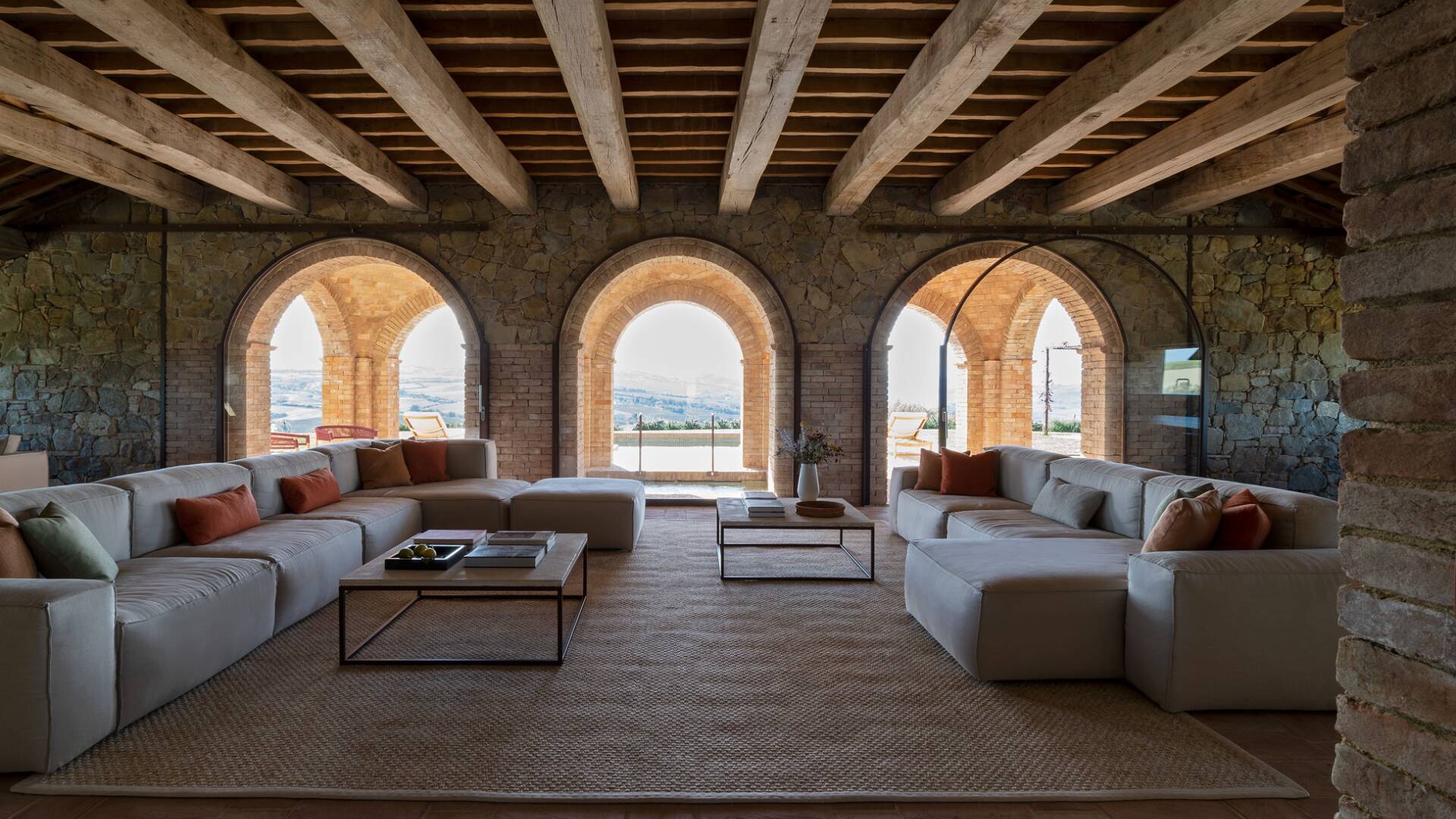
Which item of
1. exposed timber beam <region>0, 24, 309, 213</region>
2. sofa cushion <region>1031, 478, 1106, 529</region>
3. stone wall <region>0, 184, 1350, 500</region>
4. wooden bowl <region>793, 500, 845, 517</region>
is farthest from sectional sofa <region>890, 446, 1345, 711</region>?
exposed timber beam <region>0, 24, 309, 213</region>

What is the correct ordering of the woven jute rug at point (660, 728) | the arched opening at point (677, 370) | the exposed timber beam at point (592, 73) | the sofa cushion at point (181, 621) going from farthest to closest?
the arched opening at point (677, 370)
the exposed timber beam at point (592, 73)
the sofa cushion at point (181, 621)
the woven jute rug at point (660, 728)

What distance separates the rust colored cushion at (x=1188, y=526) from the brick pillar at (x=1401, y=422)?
1871 millimetres

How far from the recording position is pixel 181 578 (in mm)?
2912

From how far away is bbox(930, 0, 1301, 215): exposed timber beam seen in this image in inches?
137

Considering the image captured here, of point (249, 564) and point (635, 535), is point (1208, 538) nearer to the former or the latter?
point (635, 535)

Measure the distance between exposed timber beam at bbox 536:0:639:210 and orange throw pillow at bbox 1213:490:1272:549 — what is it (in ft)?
11.3

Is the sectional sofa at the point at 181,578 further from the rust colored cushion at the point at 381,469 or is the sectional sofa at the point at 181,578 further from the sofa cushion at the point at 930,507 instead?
the sofa cushion at the point at 930,507

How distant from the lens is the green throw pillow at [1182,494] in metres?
3.50

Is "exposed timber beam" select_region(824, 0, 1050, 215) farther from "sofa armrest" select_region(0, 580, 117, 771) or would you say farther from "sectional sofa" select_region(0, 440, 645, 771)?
"sofa armrest" select_region(0, 580, 117, 771)

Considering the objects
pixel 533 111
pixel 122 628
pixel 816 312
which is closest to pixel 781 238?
pixel 816 312

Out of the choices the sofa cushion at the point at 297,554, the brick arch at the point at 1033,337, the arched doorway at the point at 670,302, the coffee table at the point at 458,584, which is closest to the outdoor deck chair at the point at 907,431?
the brick arch at the point at 1033,337

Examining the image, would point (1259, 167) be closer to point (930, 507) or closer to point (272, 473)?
point (930, 507)

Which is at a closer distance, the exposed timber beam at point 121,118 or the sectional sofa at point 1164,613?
the sectional sofa at point 1164,613

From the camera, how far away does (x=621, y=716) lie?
102 inches
